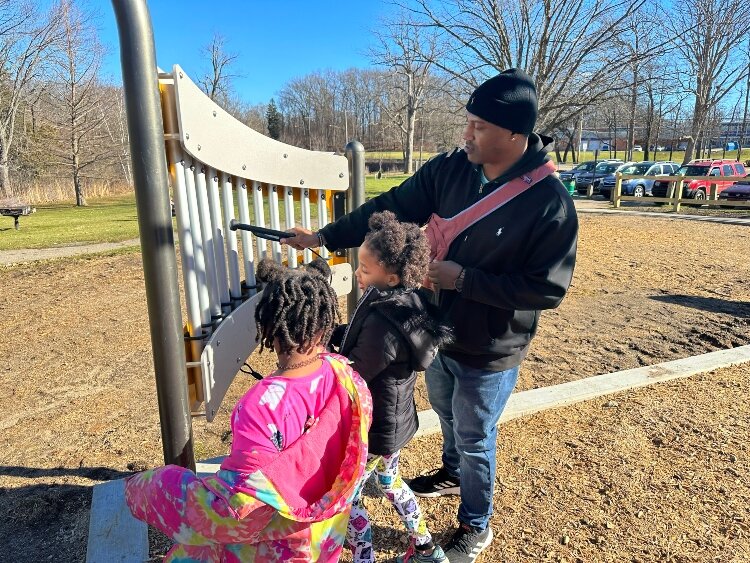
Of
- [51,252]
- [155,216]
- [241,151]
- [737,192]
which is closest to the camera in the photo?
[155,216]

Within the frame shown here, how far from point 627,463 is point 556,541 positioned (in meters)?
0.78

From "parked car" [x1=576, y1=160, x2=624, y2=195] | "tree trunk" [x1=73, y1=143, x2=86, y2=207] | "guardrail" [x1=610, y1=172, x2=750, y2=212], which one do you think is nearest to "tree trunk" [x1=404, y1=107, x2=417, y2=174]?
"parked car" [x1=576, y1=160, x2=624, y2=195]

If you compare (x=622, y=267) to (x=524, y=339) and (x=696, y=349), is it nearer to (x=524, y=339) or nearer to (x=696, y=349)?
(x=696, y=349)

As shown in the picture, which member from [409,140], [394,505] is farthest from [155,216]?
[409,140]

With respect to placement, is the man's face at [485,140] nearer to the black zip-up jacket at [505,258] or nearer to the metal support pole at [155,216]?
the black zip-up jacket at [505,258]

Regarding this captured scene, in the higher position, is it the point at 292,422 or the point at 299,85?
the point at 299,85

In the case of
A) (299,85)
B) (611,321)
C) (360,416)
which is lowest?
(611,321)

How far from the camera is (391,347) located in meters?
1.84

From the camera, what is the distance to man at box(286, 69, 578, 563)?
6.19 feet

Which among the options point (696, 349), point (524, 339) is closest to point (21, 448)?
point (524, 339)

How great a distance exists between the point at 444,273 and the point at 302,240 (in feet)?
2.62

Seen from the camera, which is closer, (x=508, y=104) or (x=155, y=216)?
(x=155, y=216)

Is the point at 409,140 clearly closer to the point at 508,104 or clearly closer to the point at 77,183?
the point at 77,183

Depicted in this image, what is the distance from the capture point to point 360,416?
1480 millimetres
